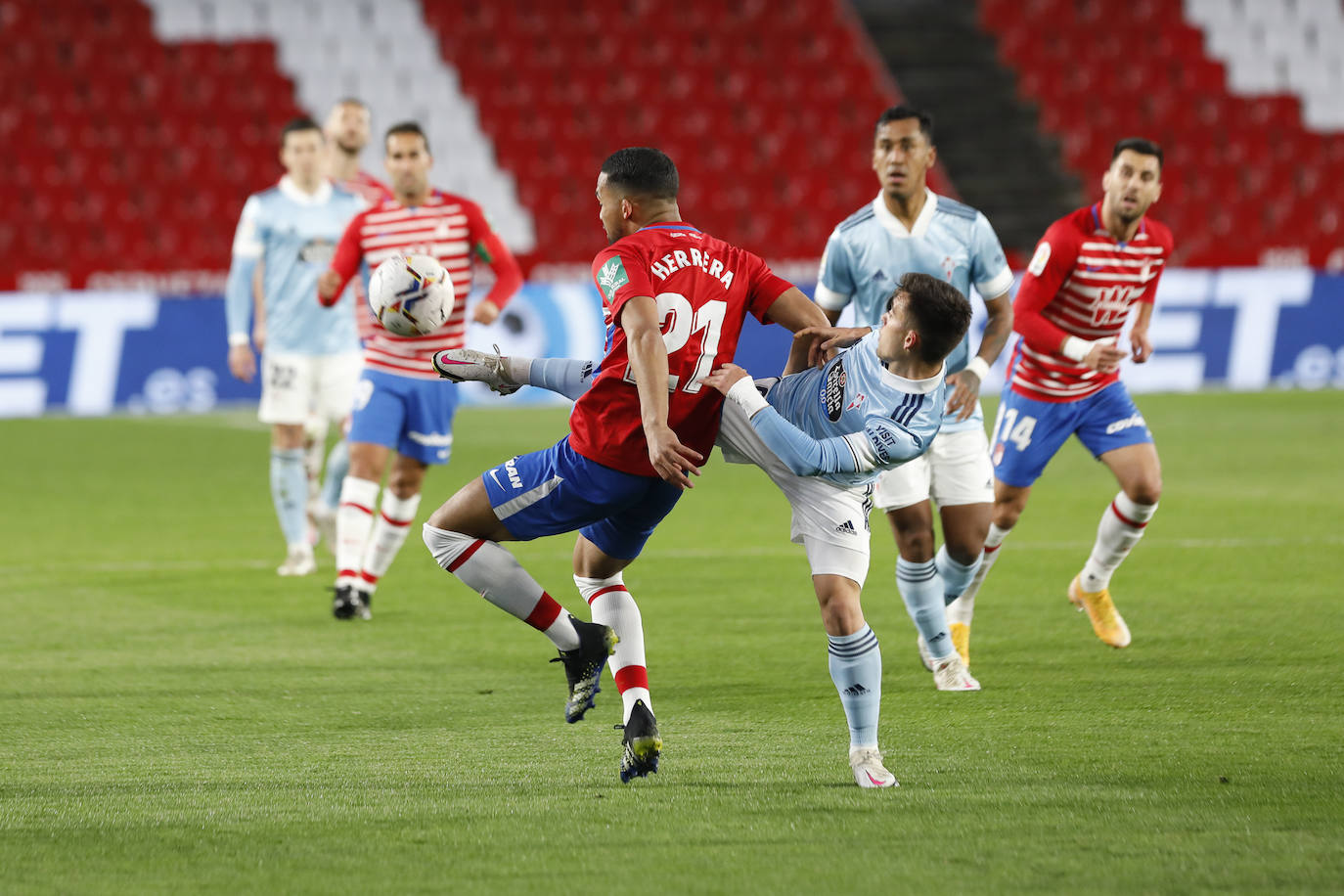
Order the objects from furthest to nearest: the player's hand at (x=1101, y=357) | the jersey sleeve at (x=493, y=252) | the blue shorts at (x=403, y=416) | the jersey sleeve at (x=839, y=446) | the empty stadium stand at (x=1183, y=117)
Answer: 1. the empty stadium stand at (x=1183, y=117)
2. the jersey sleeve at (x=493, y=252)
3. the blue shorts at (x=403, y=416)
4. the player's hand at (x=1101, y=357)
5. the jersey sleeve at (x=839, y=446)

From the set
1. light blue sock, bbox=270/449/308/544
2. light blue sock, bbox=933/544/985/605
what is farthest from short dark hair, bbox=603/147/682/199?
light blue sock, bbox=270/449/308/544

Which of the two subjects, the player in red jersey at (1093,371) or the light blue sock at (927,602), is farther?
the player in red jersey at (1093,371)

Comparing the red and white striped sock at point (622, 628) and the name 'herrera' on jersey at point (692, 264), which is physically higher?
the name 'herrera' on jersey at point (692, 264)

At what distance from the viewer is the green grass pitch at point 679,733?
3.75m

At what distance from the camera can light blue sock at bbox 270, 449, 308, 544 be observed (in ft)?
28.5

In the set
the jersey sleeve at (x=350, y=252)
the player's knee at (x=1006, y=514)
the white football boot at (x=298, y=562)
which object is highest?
the jersey sleeve at (x=350, y=252)

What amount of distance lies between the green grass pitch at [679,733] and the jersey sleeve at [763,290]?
51.5 inches

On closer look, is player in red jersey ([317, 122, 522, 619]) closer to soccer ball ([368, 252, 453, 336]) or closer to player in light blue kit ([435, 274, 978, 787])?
soccer ball ([368, 252, 453, 336])

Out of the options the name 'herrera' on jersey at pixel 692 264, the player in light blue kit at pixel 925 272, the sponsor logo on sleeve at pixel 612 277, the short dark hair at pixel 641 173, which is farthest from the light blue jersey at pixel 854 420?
the player in light blue kit at pixel 925 272

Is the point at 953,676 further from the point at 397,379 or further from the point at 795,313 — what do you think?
the point at 397,379

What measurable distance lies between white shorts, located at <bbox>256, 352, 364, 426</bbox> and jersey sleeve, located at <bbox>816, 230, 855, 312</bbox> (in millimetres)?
3598

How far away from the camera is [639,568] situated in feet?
28.4

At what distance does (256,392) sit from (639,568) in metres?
9.69

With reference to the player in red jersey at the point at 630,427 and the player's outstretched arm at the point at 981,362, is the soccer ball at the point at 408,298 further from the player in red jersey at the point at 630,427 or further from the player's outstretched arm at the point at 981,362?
the player's outstretched arm at the point at 981,362
